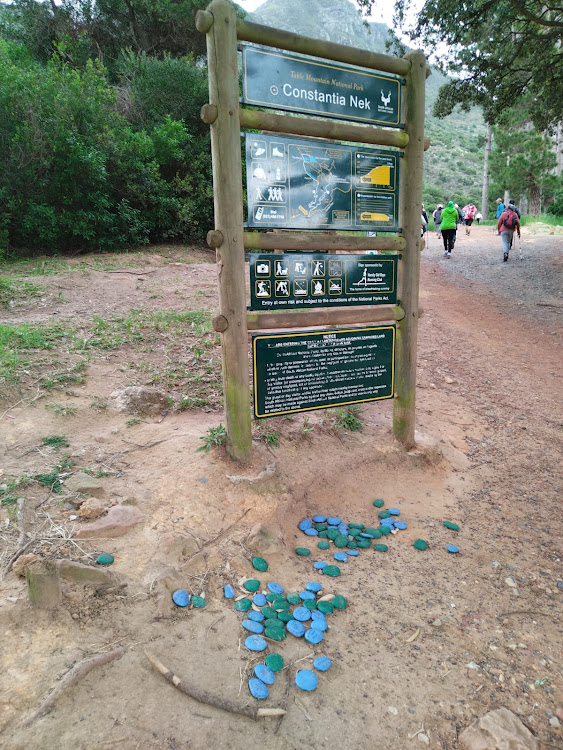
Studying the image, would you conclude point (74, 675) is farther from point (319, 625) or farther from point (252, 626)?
point (319, 625)

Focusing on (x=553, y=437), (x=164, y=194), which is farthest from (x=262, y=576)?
(x=164, y=194)

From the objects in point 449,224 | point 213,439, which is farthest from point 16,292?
point 449,224

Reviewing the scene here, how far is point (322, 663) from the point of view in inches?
92.4

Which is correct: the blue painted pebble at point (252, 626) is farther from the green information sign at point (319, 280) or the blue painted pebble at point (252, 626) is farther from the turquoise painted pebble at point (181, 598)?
the green information sign at point (319, 280)

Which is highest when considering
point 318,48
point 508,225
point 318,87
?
point 318,48

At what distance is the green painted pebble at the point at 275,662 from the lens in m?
2.27

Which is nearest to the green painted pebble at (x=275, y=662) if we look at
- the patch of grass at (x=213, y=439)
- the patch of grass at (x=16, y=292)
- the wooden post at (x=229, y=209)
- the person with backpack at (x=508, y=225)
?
the wooden post at (x=229, y=209)

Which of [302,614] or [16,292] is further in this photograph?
[16,292]

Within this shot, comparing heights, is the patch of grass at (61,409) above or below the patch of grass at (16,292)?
below

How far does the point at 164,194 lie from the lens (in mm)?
13812

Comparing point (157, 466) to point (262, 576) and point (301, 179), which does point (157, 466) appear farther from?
point (301, 179)

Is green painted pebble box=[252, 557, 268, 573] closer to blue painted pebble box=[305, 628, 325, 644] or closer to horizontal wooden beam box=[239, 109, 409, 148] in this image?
blue painted pebble box=[305, 628, 325, 644]

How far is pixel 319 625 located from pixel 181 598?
0.74m

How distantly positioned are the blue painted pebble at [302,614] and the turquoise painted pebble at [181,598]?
58 cm
